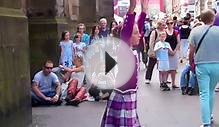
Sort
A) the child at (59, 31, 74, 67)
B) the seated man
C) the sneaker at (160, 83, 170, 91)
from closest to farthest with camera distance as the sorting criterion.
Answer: the seated man, the sneaker at (160, 83, 170, 91), the child at (59, 31, 74, 67)

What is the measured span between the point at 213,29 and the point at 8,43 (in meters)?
3.06

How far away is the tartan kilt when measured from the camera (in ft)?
19.4

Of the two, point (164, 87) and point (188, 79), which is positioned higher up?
point (188, 79)

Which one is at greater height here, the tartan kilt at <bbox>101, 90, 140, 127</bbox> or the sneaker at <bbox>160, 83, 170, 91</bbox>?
the tartan kilt at <bbox>101, 90, 140, 127</bbox>

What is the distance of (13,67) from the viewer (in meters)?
8.20

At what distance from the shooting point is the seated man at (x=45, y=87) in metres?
11.5

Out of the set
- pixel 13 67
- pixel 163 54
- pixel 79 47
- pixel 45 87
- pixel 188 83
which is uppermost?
pixel 13 67

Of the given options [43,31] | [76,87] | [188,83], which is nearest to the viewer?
[76,87]

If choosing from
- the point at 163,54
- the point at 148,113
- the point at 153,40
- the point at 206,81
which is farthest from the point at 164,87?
the point at 206,81

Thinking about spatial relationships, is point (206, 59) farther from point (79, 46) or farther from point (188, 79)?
point (79, 46)

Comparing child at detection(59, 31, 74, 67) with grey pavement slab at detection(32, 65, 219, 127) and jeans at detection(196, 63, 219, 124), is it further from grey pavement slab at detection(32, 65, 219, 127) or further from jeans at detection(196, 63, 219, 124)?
jeans at detection(196, 63, 219, 124)

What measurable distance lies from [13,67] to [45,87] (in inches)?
135

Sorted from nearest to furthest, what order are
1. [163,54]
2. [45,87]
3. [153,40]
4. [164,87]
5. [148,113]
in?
[148,113] < [45,87] < [164,87] < [163,54] < [153,40]
